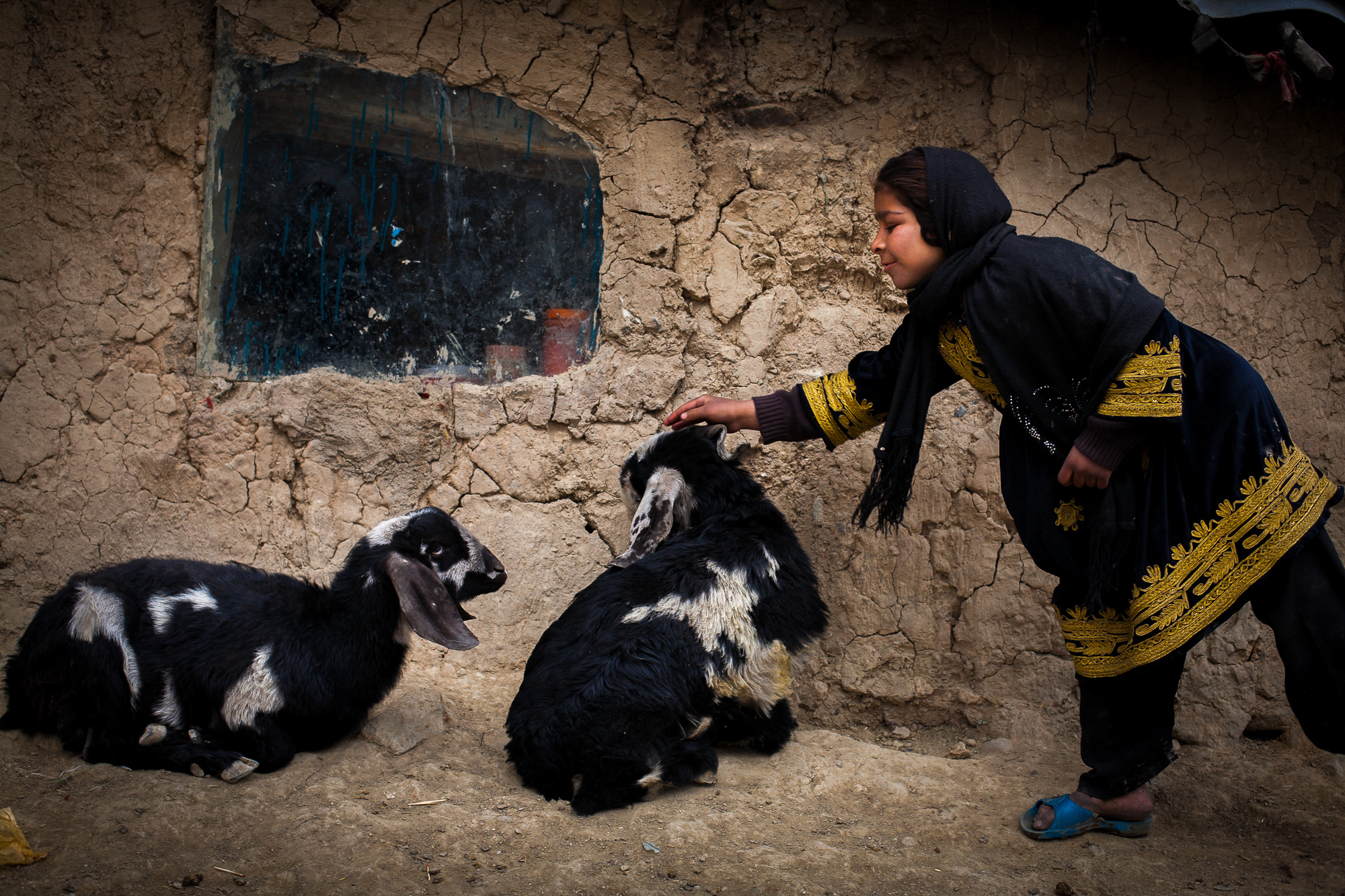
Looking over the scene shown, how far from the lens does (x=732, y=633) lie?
3203 mm

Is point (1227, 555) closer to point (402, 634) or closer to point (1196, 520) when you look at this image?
point (1196, 520)

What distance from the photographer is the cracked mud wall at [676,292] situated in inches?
146

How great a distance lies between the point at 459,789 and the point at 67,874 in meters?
1.08

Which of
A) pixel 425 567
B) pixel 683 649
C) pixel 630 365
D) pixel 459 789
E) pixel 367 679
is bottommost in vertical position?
pixel 459 789

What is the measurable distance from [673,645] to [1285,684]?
1820 millimetres

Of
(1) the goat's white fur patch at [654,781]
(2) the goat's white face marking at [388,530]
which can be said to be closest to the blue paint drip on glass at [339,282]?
(2) the goat's white face marking at [388,530]

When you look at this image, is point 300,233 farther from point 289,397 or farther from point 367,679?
point 367,679

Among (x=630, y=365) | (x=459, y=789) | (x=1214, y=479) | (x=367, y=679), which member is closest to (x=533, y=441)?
(x=630, y=365)

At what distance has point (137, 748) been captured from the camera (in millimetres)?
2887

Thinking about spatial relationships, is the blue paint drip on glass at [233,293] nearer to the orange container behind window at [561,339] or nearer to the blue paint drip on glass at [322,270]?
the blue paint drip on glass at [322,270]

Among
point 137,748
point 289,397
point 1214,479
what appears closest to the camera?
point 1214,479

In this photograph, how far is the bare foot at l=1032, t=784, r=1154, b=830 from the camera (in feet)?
9.06

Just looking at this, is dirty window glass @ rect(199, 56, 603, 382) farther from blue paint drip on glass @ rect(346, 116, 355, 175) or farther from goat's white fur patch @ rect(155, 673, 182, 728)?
goat's white fur patch @ rect(155, 673, 182, 728)

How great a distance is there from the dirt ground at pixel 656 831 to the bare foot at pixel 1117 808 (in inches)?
2.7
